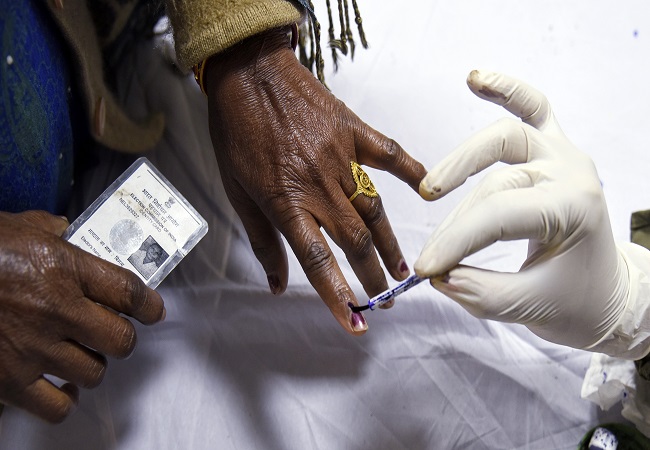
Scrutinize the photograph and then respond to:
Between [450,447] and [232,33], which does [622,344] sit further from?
[232,33]

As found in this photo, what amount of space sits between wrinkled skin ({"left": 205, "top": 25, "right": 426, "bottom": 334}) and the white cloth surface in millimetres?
149

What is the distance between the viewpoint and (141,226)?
2.32 ft

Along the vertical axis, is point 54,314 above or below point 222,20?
below

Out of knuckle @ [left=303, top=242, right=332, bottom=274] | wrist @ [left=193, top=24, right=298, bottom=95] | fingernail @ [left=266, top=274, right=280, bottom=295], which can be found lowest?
fingernail @ [left=266, top=274, right=280, bottom=295]

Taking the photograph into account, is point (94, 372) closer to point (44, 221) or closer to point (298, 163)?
point (44, 221)

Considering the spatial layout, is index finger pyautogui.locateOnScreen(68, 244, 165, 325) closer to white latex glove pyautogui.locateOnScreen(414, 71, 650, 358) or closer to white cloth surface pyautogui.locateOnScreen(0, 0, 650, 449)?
white cloth surface pyautogui.locateOnScreen(0, 0, 650, 449)

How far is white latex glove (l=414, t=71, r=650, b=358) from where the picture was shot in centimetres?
58

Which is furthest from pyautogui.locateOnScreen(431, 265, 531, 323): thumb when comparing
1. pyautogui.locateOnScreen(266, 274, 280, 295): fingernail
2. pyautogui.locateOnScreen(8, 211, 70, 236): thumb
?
pyautogui.locateOnScreen(8, 211, 70, 236): thumb

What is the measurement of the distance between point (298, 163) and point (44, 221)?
0.31 m

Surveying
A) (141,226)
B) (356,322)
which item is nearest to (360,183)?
(356,322)

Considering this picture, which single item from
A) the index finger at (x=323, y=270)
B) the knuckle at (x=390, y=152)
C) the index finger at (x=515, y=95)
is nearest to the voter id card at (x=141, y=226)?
the index finger at (x=323, y=270)

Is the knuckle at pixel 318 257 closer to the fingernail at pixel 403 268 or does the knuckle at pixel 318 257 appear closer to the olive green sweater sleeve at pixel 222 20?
the fingernail at pixel 403 268

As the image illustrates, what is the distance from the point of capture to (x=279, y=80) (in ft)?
2.28

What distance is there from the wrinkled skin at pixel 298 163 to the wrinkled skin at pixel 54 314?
0.17 m
